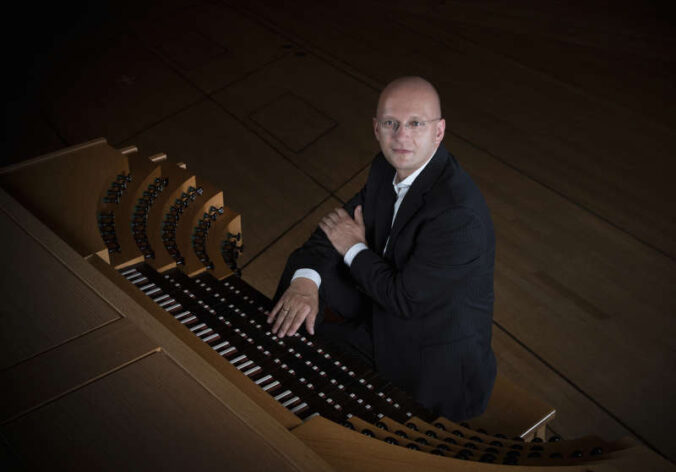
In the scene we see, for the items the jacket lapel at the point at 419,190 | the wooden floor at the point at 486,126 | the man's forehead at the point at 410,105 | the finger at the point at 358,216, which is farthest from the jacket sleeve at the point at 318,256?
the wooden floor at the point at 486,126

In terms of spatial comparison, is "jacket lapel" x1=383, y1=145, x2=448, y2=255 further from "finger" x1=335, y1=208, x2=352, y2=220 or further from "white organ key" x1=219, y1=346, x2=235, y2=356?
"white organ key" x1=219, y1=346, x2=235, y2=356

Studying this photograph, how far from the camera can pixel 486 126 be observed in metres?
4.05

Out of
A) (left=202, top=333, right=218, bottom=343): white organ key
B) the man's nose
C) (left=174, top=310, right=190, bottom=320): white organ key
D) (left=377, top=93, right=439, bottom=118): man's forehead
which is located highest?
(left=377, top=93, right=439, bottom=118): man's forehead

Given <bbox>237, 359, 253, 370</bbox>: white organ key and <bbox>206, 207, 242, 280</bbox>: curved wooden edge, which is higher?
<bbox>237, 359, 253, 370</bbox>: white organ key

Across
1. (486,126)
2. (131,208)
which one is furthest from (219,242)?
(486,126)

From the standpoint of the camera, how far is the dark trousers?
7.60ft

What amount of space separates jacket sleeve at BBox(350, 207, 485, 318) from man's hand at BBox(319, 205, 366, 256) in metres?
0.19

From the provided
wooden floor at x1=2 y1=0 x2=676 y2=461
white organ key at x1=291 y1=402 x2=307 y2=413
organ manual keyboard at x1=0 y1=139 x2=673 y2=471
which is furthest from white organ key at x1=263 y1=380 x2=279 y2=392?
wooden floor at x1=2 y1=0 x2=676 y2=461

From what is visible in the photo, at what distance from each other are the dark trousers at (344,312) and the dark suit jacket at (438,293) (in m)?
0.15

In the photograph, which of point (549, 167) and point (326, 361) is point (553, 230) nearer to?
point (549, 167)

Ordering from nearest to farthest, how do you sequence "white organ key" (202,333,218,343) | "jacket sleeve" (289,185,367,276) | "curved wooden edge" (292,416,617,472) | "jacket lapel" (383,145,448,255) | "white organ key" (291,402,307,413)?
1. "curved wooden edge" (292,416,617,472)
2. "white organ key" (291,402,307,413)
3. "white organ key" (202,333,218,343)
4. "jacket lapel" (383,145,448,255)
5. "jacket sleeve" (289,185,367,276)

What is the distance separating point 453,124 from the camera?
407cm

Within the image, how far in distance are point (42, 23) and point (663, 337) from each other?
5.30 meters

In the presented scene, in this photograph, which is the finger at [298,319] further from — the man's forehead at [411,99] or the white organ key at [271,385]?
the man's forehead at [411,99]
